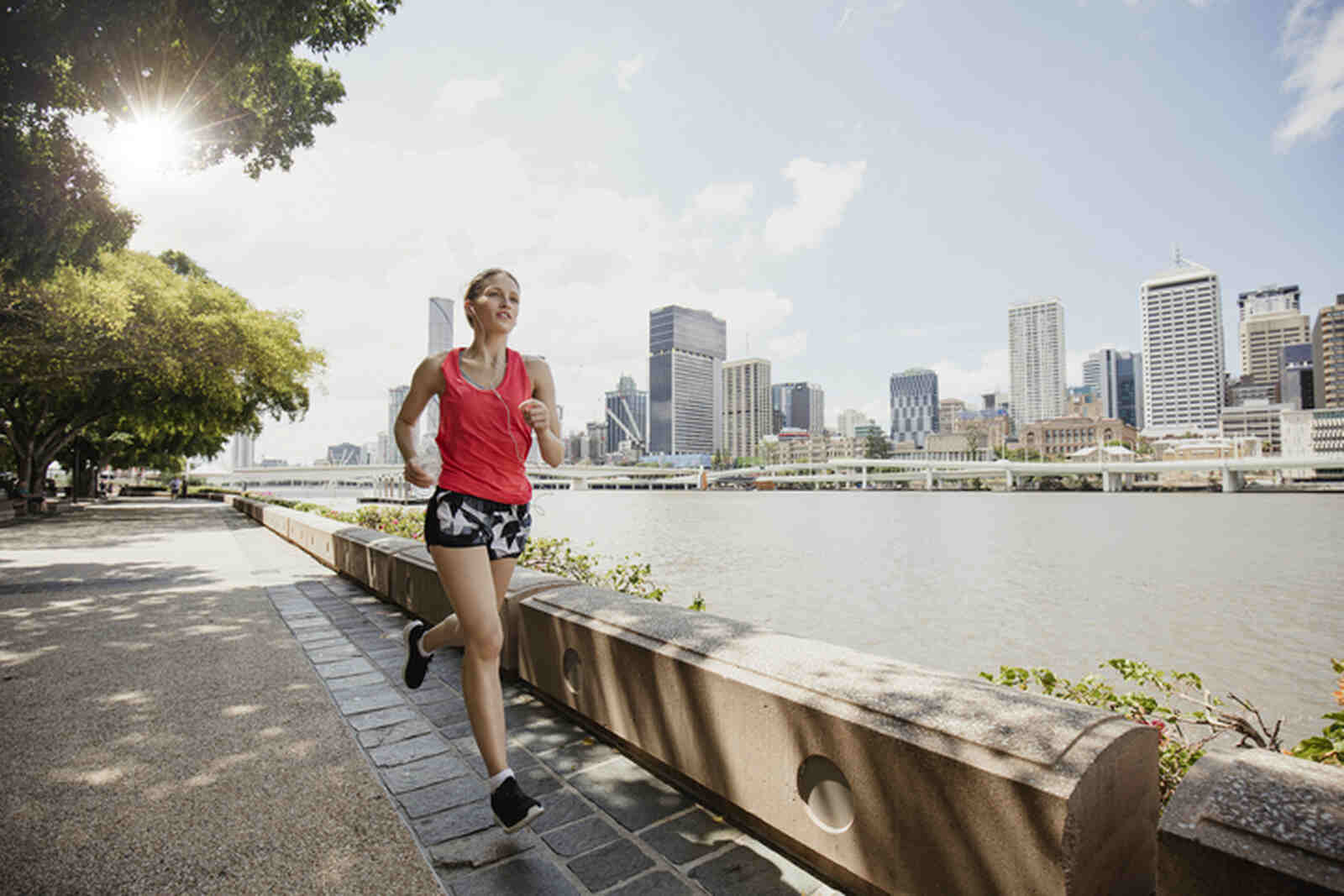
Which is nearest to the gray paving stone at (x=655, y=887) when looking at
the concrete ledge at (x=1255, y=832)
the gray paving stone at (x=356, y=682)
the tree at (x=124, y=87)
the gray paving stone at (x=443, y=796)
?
the gray paving stone at (x=443, y=796)

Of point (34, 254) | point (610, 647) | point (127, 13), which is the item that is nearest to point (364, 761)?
point (610, 647)

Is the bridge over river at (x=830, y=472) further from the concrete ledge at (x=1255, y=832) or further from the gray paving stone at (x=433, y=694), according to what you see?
the concrete ledge at (x=1255, y=832)

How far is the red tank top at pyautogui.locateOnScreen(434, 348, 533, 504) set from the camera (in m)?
2.69

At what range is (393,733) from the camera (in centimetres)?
349

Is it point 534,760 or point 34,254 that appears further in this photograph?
point 34,254

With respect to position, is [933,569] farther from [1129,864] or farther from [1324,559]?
[1129,864]

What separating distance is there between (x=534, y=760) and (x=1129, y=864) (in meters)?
2.32

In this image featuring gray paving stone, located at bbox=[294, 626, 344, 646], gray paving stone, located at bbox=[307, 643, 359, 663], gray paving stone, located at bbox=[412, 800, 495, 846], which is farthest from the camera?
gray paving stone, located at bbox=[294, 626, 344, 646]

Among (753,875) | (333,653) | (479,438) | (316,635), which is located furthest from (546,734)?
(316,635)

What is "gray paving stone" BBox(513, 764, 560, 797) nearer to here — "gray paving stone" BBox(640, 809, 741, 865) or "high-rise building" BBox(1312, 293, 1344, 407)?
"gray paving stone" BBox(640, 809, 741, 865)

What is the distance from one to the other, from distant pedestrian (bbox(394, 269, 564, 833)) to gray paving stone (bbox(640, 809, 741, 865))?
1.47ft

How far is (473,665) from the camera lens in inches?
103

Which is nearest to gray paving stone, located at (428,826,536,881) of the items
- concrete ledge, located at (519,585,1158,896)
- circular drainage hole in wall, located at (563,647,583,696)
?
concrete ledge, located at (519,585,1158,896)

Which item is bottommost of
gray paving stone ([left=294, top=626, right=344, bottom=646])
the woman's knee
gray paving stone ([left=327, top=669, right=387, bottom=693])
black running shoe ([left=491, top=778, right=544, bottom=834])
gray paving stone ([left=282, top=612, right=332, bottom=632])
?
gray paving stone ([left=282, top=612, right=332, bottom=632])
